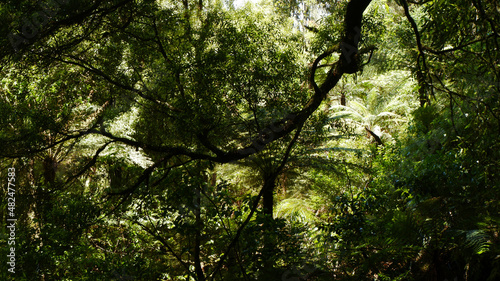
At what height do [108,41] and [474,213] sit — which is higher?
[108,41]

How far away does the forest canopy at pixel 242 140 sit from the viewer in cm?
265

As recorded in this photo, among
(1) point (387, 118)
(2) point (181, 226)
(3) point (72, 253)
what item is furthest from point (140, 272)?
(1) point (387, 118)

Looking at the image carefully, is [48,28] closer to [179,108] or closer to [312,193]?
[179,108]

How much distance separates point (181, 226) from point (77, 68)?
3122 mm

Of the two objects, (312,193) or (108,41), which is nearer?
(108,41)

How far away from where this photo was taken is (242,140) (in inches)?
180

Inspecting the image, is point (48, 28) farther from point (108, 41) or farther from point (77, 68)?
point (77, 68)

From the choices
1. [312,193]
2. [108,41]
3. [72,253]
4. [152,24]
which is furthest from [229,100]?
[312,193]

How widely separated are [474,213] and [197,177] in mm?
2399

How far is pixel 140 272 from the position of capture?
4.39 meters

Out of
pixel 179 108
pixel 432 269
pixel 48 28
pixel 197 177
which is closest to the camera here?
pixel 48 28

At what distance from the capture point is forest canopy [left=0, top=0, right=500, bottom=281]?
2650 mm

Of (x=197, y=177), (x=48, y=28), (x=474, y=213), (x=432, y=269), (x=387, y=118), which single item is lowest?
(x=432, y=269)

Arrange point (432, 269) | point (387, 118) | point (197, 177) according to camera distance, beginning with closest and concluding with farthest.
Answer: point (432, 269), point (197, 177), point (387, 118)
